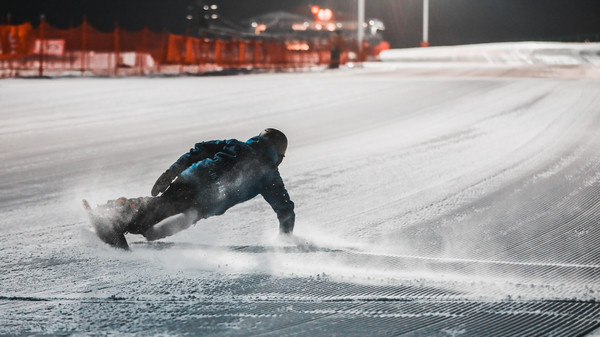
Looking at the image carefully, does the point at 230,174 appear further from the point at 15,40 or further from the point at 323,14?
the point at 323,14

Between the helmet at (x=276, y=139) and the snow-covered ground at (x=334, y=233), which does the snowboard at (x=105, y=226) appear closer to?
the snow-covered ground at (x=334, y=233)

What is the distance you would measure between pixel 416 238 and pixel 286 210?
1.04 m

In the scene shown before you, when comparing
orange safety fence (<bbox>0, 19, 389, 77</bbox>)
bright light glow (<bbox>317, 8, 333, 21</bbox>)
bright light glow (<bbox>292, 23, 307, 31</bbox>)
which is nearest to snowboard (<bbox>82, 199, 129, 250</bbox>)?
orange safety fence (<bbox>0, 19, 389, 77</bbox>)

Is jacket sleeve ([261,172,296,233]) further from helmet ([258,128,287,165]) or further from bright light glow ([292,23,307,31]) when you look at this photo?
bright light glow ([292,23,307,31])

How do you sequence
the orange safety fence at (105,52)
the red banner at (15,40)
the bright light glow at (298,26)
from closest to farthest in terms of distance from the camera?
1. the red banner at (15,40)
2. the orange safety fence at (105,52)
3. the bright light glow at (298,26)

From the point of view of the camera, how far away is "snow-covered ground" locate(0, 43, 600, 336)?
377cm

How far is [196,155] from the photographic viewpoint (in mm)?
5117

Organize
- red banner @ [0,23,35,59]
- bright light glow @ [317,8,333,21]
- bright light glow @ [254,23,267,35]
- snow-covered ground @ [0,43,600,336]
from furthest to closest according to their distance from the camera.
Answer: bright light glow @ [254,23,267,35] → bright light glow @ [317,8,333,21] → red banner @ [0,23,35,59] → snow-covered ground @ [0,43,600,336]

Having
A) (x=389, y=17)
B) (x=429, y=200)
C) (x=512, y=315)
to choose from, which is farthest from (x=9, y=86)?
(x=389, y=17)

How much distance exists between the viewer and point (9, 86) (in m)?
18.9

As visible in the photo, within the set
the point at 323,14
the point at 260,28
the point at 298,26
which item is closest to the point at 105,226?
the point at 323,14

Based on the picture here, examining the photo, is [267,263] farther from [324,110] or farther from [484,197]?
[324,110]

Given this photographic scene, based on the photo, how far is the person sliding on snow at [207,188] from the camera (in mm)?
4809

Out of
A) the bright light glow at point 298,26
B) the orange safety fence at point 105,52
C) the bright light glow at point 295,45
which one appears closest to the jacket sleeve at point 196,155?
the orange safety fence at point 105,52
